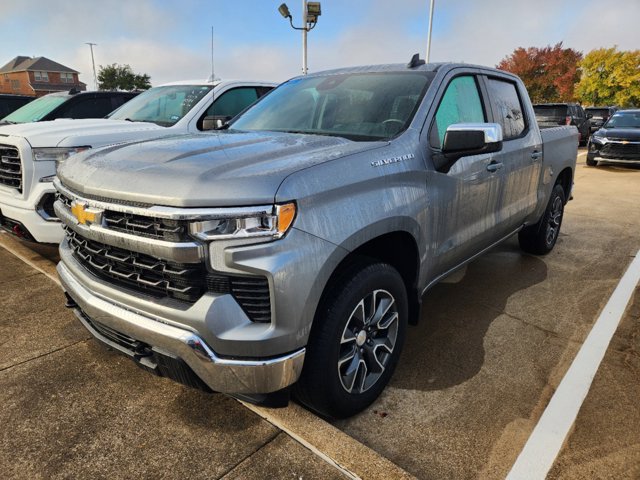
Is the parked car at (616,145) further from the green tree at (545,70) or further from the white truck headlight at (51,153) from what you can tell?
the green tree at (545,70)

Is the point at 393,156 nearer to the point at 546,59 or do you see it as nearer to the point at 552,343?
the point at 552,343

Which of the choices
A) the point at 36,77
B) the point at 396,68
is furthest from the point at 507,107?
the point at 36,77

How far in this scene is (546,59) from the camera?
38719mm

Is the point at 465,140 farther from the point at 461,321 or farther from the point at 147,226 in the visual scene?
the point at 147,226

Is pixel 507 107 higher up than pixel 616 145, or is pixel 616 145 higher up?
pixel 507 107

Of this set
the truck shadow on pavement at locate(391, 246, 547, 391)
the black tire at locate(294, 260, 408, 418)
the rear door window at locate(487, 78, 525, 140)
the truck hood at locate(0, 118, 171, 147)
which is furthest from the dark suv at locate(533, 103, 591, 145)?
the black tire at locate(294, 260, 408, 418)

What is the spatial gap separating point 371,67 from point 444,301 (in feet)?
6.48

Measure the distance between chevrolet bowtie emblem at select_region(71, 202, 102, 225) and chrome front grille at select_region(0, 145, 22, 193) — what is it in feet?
7.41

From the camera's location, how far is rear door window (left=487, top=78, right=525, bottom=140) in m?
3.73

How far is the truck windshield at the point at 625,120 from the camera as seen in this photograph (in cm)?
1367

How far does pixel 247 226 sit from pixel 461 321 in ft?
7.67

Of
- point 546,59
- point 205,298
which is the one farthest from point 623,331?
point 546,59

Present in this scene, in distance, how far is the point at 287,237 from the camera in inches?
74.0

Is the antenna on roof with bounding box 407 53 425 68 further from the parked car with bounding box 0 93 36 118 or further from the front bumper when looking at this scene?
the parked car with bounding box 0 93 36 118
